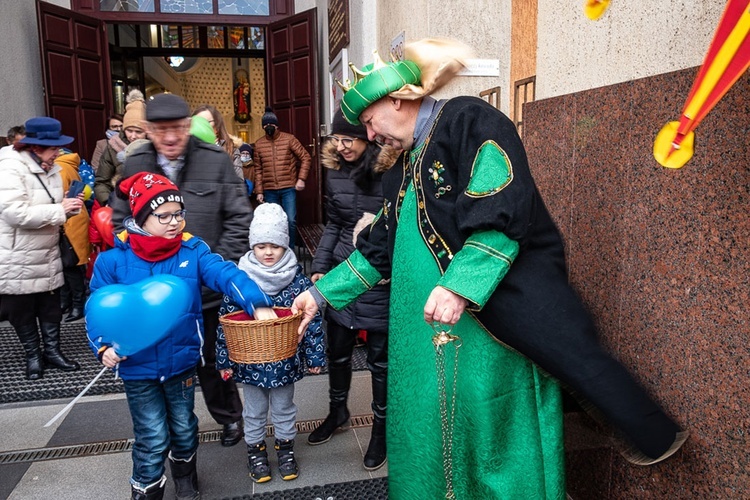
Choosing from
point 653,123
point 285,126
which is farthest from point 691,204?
point 285,126

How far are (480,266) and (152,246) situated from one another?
147 centimetres

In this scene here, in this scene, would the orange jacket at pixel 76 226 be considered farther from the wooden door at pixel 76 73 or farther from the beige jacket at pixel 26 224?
the wooden door at pixel 76 73

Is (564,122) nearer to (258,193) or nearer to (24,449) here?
(24,449)

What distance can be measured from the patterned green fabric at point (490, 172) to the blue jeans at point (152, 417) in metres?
1.62

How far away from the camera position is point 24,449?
3.45 meters

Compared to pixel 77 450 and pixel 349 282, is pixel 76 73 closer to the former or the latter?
pixel 77 450

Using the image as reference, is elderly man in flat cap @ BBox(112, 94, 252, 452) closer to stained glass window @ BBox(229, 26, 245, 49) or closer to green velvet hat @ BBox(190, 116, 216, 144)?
green velvet hat @ BBox(190, 116, 216, 144)

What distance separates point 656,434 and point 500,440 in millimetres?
451

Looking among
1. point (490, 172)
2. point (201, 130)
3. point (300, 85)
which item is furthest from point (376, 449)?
point (300, 85)

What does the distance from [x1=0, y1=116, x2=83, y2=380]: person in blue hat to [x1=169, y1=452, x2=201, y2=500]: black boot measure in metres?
2.25

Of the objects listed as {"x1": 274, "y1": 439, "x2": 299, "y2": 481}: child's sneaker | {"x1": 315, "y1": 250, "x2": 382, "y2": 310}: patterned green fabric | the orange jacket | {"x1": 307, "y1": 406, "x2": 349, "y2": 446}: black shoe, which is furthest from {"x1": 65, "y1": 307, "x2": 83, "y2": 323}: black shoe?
{"x1": 315, "y1": 250, "x2": 382, "y2": 310}: patterned green fabric

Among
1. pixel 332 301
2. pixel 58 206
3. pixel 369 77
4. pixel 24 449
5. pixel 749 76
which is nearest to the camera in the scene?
pixel 749 76

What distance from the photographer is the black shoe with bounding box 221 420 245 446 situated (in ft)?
11.3

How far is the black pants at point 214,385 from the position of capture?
3287 millimetres
